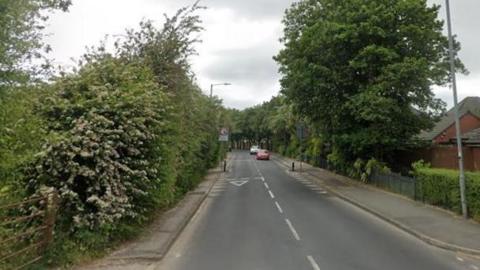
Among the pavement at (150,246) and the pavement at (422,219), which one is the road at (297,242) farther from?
the pavement at (422,219)

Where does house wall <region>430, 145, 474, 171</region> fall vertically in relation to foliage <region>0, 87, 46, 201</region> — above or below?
below

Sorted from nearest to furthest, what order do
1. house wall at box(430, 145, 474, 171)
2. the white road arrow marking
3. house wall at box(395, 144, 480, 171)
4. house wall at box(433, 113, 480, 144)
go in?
house wall at box(395, 144, 480, 171)
house wall at box(430, 145, 474, 171)
the white road arrow marking
house wall at box(433, 113, 480, 144)

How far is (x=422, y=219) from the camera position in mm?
16703

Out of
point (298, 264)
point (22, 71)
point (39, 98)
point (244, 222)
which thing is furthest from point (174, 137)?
point (22, 71)

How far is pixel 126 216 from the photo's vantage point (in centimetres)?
1354

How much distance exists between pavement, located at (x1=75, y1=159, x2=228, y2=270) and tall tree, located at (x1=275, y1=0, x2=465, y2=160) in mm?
12843

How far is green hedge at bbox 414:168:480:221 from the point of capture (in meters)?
16.3

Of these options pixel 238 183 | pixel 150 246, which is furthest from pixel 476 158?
pixel 150 246

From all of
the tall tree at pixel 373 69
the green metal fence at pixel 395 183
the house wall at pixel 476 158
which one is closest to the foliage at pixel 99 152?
the green metal fence at pixel 395 183

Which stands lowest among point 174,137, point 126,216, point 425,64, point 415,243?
point 415,243

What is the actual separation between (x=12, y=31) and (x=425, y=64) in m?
22.7

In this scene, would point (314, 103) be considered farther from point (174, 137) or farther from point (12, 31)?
point (12, 31)

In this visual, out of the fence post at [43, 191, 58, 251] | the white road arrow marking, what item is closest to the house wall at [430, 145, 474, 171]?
the white road arrow marking

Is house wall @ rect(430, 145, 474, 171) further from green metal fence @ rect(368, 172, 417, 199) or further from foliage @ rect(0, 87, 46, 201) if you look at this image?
foliage @ rect(0, 87, 46, 201)
